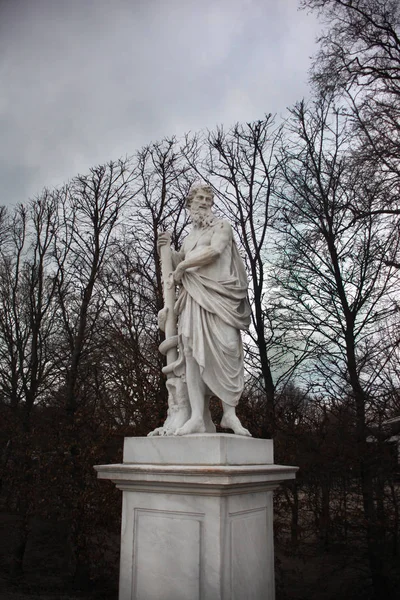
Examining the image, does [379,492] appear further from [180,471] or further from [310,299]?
[180,471]

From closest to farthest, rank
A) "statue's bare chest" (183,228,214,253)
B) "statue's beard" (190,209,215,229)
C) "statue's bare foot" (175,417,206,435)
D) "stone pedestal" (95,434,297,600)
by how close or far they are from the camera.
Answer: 1. "stone pedestal" (95,434,297,600)
2. "statue's bare foot" (175,417,206,435)
3. "statue's bare chest" (183,228,214,253)
4. "statue's beard" (190,209,215,229)

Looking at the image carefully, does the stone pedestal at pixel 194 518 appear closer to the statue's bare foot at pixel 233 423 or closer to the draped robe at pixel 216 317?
the statue's bare foot at pixel 233 423

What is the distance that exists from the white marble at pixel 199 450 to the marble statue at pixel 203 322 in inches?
Answer: 5.9

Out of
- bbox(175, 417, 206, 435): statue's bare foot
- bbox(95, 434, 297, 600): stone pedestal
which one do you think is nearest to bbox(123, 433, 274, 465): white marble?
bbox(95, 434, 297, 600): stone pedestal

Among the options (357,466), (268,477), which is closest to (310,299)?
(357,466)

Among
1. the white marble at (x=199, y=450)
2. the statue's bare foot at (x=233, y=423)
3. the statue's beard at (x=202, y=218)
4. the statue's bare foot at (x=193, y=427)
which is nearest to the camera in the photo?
the white marble at (x=199, y=450)

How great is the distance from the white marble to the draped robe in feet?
1.48

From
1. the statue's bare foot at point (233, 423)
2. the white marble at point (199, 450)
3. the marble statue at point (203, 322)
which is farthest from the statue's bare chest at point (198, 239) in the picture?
the white marble at point (199, 450)

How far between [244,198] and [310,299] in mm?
3379

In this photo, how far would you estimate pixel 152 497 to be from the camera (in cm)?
381

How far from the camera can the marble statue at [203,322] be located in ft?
13.9

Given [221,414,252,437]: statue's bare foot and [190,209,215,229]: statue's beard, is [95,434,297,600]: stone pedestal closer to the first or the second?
[221,414,252,437]: statue's bare foot

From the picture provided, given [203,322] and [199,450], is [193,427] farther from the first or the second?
[203,322]

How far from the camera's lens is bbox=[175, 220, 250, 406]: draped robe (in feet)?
13.9
